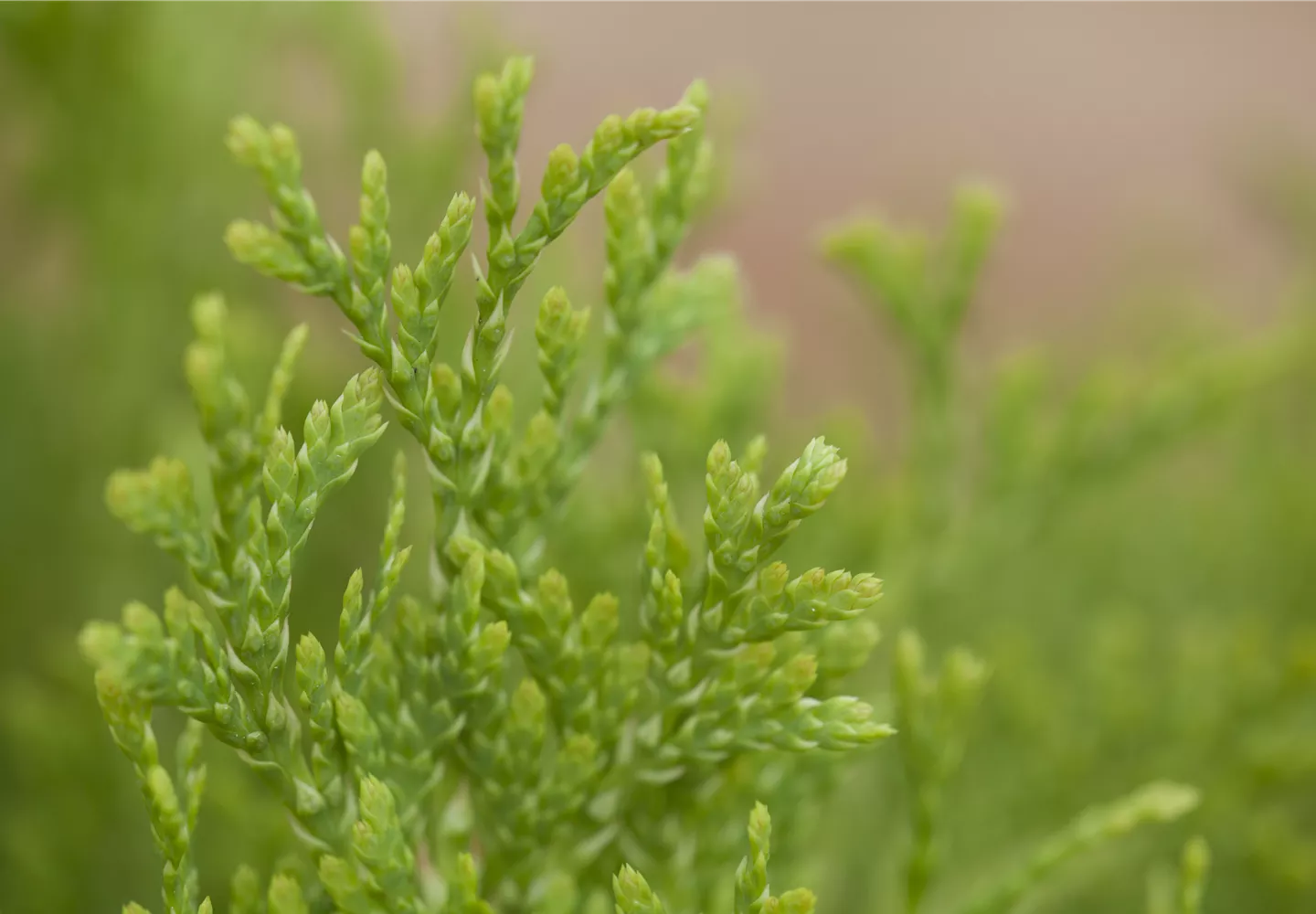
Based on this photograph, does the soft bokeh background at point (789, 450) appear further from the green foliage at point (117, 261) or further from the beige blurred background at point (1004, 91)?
the beige blurred background at point (1004, 91)

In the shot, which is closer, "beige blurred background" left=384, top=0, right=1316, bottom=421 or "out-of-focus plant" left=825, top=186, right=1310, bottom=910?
"out-of-focus plant" left=825, top=186, right=1310, bottom=910

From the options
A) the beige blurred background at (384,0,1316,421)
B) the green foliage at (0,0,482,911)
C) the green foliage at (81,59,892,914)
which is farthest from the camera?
the beige blurred background at (384,0,1316,421)

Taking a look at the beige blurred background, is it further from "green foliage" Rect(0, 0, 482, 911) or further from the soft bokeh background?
"green foliage" Rect(0, 0, 482, 911)

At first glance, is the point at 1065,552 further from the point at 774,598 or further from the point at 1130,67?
the point at 1130,67

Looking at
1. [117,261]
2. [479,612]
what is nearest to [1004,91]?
[117,261]

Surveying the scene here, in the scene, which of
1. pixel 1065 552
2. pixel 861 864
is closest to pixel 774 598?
pixel 861 864

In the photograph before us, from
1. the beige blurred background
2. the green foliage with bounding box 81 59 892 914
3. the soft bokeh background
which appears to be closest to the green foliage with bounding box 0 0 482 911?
the soft bokeh background

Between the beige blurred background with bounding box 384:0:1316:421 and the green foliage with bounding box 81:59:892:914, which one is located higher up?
the beige blurred background with bounding box 384:0:1316:421
